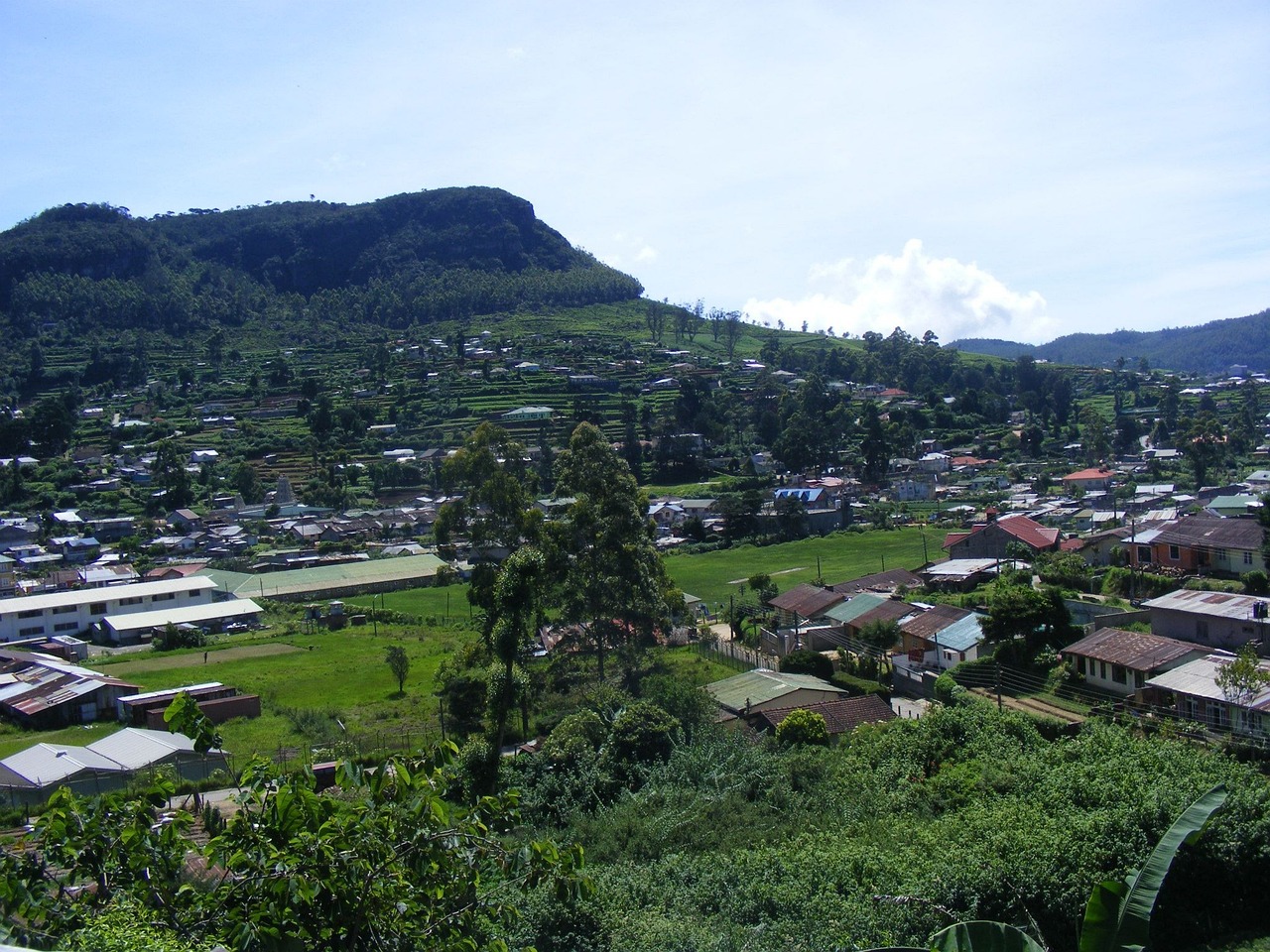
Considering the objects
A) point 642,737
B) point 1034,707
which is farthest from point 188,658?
point 1034,707

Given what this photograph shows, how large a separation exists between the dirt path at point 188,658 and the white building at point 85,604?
21.8ft

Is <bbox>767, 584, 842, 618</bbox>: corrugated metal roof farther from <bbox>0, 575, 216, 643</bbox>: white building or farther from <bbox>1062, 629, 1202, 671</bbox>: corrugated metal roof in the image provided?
<bbox>0, 575, 216, 643</bbox>: white building

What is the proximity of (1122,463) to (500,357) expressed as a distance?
159ft

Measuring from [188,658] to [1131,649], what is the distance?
24389 mm

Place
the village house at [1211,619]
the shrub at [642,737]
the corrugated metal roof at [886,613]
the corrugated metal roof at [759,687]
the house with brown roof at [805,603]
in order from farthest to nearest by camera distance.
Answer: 1. the house with brown roof at [805,603]
2. the corrugated metal roof at [886,613]
3. the village house at [1211,619]
4. the corrugated metal roof at [759,687]
5. the shrub at [642,737]

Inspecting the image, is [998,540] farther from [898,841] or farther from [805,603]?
[898,841]

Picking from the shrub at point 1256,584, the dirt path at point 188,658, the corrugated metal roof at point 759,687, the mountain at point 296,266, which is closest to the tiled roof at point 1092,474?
the shrub at point 1256,584

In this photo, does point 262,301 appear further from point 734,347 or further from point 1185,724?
point 1185,724

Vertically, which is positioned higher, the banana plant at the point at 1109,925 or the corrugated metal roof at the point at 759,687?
the banana plant at the point at 1109,925

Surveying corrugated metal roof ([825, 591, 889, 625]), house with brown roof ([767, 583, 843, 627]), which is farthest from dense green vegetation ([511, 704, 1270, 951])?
house with brown roof ([767, 583, 843, 627])

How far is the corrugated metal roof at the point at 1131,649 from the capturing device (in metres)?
17.5

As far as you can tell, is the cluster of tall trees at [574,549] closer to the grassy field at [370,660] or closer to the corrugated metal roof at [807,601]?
the grassy field at [370,660]

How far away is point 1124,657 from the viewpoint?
17.9m

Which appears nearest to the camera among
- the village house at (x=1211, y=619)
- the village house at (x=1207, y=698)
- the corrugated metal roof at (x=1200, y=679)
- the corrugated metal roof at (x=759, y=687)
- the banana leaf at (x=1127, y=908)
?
the banana leaf at (x=1127, y=908)
